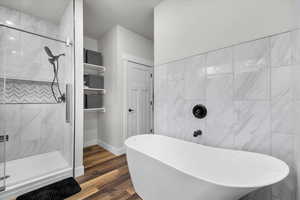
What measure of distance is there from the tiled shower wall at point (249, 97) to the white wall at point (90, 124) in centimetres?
202

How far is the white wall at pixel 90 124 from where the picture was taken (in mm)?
2704

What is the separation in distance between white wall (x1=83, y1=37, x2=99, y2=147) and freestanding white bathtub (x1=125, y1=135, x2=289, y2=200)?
1729mm

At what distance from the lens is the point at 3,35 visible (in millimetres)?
1770

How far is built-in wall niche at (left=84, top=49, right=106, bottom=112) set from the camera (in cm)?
235

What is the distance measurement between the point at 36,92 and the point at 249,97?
118 inches

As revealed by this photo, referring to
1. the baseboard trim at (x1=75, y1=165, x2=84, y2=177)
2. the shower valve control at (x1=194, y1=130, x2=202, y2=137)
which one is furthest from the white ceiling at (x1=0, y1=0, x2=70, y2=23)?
the shower valve control at (x1=194, y1=130, x2=202, y2=137)

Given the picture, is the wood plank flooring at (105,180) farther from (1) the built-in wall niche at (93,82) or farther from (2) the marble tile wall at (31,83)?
(1) the built-in wall niche at (93,82)

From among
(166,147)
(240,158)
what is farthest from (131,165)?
(240,158)

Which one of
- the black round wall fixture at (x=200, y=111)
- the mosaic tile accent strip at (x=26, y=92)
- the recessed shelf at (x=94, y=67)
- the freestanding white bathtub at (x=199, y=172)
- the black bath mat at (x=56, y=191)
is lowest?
the black bath mat at (x=56, y=191)

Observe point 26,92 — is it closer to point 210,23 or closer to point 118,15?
point 118,15

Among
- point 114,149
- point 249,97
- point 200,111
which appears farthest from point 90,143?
point 249,97

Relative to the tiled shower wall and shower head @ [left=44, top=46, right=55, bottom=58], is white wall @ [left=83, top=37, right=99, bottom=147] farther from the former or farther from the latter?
the tiled shower wall

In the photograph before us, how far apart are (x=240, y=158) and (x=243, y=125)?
0.97 feet

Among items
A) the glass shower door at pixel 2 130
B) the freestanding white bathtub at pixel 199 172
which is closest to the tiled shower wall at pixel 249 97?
the freestanding white bathtub at pixel 199 172
